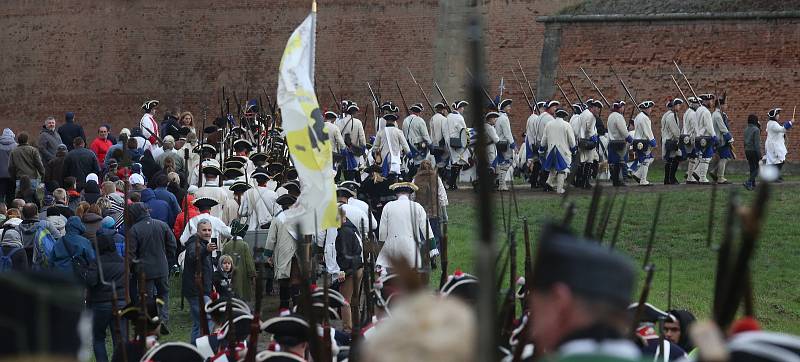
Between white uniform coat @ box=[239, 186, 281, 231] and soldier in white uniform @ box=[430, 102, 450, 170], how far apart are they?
848 cm

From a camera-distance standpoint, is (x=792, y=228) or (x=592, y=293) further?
(x=792, y=228)

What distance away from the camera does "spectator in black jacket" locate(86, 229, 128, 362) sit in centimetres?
1189

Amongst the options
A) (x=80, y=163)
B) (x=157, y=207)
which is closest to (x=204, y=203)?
(x=157, y=207)

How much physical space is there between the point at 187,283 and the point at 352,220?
1977 millimetres

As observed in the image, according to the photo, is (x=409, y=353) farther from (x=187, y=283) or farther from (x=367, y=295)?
(x=187, y=283)

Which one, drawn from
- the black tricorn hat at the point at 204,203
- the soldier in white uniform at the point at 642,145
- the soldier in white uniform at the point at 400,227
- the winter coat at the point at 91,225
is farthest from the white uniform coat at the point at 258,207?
the soldier in white uniform at the point at 642,145

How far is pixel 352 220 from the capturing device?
1458cm

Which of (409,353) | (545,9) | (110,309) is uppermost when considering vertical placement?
(545,9)

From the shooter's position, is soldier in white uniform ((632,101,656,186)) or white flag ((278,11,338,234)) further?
soldier in white uniform ((632,101,656,186))

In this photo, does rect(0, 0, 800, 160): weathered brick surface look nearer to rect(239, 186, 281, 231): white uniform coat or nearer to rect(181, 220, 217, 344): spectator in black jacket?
rect(239, 186, 281, 231): white uniform coat

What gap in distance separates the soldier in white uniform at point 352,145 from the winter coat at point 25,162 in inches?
196

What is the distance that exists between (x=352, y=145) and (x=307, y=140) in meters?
→ 13.6

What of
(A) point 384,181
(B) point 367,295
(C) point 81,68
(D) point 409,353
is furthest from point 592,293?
(C) point 81,68

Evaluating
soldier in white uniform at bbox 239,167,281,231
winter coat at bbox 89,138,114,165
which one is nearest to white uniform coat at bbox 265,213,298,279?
soldier in white uniform at bbox 239,167,281,231
